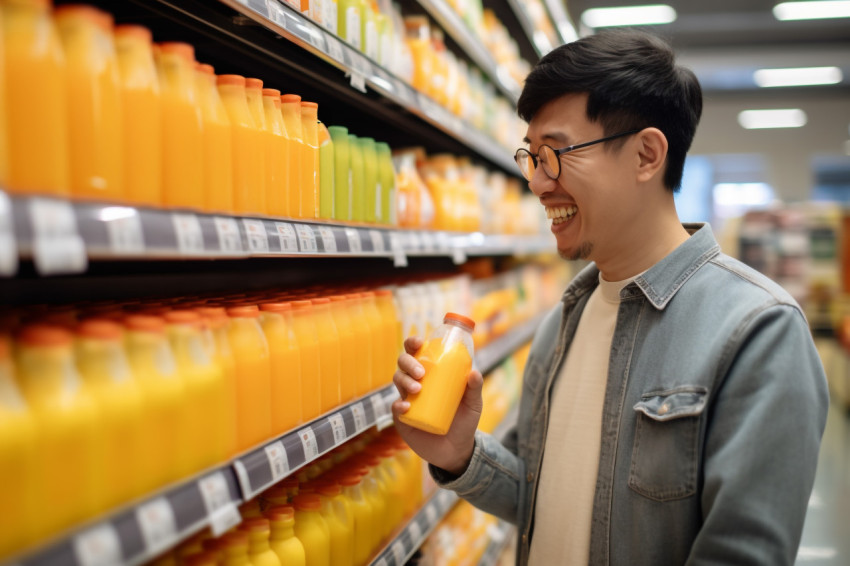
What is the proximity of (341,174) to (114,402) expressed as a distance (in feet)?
3.06

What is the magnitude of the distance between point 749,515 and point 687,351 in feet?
1.09

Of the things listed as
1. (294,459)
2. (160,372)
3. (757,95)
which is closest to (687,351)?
(294,459)

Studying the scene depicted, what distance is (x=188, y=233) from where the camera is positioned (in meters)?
1.07

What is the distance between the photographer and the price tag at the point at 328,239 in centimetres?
156

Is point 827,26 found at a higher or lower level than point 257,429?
higher

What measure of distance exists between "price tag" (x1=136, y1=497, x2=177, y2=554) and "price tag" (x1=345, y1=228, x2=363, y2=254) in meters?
0.81

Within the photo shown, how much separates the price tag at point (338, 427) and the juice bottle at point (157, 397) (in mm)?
526

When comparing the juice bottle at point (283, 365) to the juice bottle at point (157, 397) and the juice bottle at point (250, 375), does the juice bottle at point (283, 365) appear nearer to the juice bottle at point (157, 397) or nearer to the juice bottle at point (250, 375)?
the juice bottle at point (250, 375)

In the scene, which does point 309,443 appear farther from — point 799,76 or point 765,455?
point 799,76

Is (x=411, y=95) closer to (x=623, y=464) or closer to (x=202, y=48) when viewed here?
(x=202, y=48)

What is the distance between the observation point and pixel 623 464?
1451mm

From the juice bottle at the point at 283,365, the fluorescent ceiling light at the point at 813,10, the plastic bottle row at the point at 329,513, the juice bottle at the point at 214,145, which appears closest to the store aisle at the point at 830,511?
the plastic bottle row at the point at 329,513

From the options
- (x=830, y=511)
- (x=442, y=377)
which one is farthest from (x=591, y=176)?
(x=830, y=511)

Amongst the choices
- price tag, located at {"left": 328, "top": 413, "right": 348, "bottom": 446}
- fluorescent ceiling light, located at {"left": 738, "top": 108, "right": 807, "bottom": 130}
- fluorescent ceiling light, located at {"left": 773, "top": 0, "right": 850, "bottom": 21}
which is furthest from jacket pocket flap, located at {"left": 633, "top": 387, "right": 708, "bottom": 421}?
fluorescent ceiling light, located at {"left": 738, "top": 108, "right": 807, "bottom": 130}
